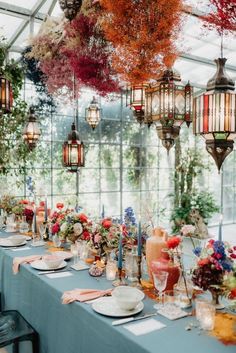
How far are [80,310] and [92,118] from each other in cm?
398

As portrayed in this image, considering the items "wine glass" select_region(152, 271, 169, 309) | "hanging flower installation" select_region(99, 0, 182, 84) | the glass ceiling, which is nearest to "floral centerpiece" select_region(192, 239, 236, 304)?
"wine glass" select_region(152, 271, 169, 309)

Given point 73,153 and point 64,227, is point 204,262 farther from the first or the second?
point 73,153

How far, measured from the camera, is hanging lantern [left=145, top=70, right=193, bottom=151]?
2.85 metres

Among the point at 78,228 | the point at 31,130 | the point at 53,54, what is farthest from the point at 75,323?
the point at 53,54

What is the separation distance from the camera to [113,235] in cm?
268

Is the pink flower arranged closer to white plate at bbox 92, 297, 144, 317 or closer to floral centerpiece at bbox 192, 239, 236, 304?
white plate at bbox 92, 297, 144, 317

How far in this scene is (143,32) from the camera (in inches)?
133

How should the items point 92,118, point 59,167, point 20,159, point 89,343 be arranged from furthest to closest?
point 59,167, point 20,159, point 92,118, point 89,343

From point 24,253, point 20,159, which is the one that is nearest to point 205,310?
point 24,253

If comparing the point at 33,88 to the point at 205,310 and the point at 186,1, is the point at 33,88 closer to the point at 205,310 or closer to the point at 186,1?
the point at 186,1

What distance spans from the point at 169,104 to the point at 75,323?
170cm

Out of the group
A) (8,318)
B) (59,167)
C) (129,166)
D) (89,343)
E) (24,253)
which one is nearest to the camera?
(89,343)

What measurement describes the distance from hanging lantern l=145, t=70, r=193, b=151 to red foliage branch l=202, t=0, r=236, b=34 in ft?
1.53

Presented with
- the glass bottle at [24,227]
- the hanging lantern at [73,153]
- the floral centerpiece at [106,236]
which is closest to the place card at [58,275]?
the floral centerpiece at [106,236]
